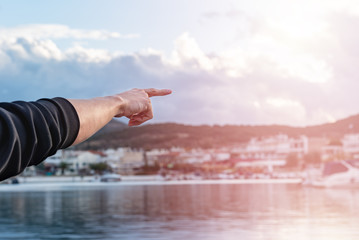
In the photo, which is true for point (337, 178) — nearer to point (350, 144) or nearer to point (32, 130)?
point (32, 130)

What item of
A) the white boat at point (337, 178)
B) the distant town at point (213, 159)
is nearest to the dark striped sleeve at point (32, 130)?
the white boat at point (337, 178)

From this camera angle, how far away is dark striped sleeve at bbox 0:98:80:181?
0.29 metres

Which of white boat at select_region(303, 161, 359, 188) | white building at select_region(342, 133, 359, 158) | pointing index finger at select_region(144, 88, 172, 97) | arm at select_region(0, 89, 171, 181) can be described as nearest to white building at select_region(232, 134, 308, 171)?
white building at select_region(342, 133, 359, 158)

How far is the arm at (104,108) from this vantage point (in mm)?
361

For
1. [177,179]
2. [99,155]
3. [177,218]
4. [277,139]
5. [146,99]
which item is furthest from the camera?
[277,139]


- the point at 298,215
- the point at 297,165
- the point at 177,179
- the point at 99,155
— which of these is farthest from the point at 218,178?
the point at 298,215

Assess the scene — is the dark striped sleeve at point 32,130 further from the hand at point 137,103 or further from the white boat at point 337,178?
the white boat at point 337,178

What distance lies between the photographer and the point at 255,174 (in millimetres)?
55969

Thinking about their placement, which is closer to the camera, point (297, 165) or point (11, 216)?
point (11, 216)

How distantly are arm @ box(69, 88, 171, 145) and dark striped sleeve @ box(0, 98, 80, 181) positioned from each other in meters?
0.01

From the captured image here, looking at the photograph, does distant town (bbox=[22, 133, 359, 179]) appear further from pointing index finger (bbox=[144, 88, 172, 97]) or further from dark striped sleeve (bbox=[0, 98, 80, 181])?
dark striped sleeve (bbox=[0, 98, 80, 181])

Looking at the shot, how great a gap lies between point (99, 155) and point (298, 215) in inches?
1891

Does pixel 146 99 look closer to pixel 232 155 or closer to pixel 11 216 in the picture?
pixel 11 216

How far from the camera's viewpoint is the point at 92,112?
370 mm
